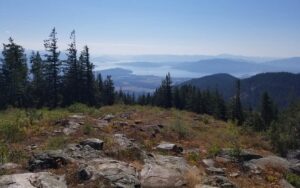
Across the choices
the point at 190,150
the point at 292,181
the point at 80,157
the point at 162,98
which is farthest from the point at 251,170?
the point at 162,98

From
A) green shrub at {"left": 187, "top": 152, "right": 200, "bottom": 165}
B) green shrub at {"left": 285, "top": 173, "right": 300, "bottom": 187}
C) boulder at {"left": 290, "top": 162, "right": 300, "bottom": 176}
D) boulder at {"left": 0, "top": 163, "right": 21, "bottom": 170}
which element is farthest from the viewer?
boulder at {"left": 290, "top": 162, "right": 300, "bottom": 176}

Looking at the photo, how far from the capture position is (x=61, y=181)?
11.2 meters

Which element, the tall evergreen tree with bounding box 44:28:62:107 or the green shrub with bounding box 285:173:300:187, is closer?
the green shrub with bounding box 285:173:300:187

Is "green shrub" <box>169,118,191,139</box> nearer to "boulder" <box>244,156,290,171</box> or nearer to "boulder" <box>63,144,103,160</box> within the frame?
"boulder" <box>244,156,290,171</box>

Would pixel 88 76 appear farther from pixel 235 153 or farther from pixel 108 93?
pixel 235 153

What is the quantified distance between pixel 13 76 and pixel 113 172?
5232 centimetres

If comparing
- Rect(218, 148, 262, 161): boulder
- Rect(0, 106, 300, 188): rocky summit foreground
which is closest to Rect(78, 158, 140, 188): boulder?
Rect(0, 106, 300, 188): rocky summit foreground

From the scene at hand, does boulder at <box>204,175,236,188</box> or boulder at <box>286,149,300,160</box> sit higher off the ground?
boulder at <box>204,175,236,188</box>

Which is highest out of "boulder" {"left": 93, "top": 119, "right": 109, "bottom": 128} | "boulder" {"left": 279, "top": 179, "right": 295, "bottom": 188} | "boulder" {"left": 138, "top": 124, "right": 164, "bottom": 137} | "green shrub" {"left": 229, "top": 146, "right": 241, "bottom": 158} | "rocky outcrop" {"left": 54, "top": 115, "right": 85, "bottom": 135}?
"rocky outcrop" {"left": 54, "top": 115, "right": 85, "bottom": 135}

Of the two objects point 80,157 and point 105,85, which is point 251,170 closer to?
point 80,157

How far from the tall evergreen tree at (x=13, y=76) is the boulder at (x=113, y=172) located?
4973 centimetres

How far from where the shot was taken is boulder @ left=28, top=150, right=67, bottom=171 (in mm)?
12398

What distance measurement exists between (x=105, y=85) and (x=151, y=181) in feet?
256

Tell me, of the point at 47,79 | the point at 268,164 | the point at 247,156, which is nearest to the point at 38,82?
the point at 47,79
